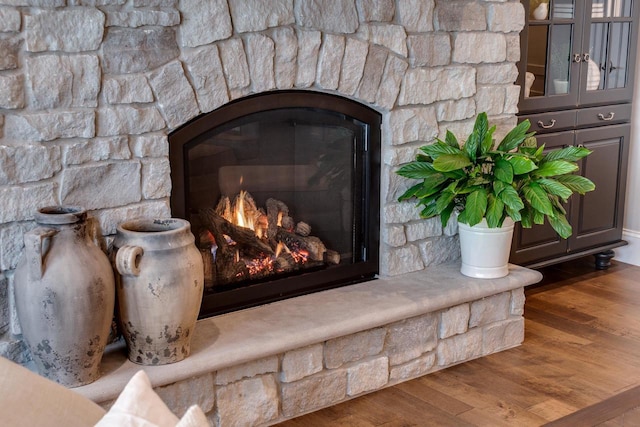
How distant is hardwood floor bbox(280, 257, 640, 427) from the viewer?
2.82m

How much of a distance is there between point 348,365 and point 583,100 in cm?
192

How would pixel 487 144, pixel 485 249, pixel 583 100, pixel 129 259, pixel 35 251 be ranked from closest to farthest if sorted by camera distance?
pixel 35 251
pixel 129 259
pixel 487 144
pixel 485 249
pixel 583 100

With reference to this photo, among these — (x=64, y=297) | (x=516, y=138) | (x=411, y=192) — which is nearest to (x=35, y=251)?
(x=64, y=297)

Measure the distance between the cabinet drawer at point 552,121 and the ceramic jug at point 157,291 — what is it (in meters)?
1.93

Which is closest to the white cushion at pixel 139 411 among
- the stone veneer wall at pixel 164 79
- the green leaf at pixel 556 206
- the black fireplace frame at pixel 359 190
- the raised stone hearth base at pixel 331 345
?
the raised stone hearth base at pixel 331 345

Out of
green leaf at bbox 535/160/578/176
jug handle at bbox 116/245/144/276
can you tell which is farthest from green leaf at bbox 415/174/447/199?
jug handle at bbox 116/245/144/276

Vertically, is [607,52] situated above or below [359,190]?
above

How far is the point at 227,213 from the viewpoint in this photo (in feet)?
9.73

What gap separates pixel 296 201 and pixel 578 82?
1.66 m

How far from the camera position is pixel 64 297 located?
7.41 ft

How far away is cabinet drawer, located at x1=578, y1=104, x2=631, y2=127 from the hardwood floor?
85cm

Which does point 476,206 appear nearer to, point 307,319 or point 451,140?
point 451,140

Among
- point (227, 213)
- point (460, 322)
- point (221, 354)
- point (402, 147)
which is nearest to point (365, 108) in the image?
point (402, 147)

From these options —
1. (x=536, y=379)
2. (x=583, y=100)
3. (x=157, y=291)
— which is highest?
(x=583, y=100)
